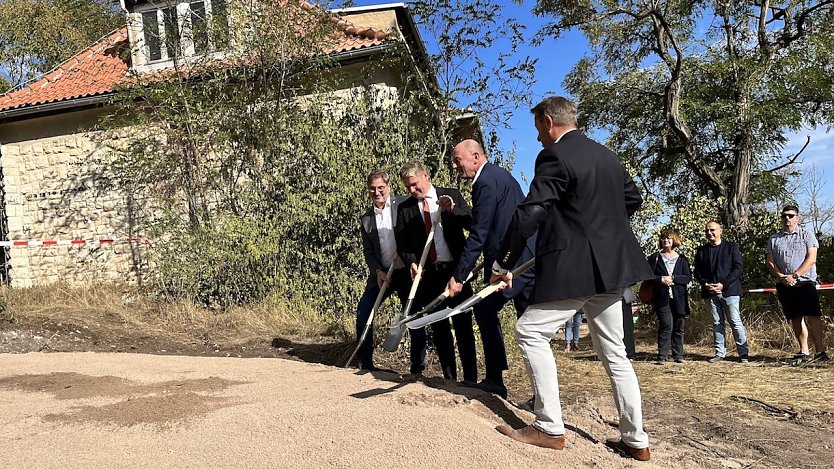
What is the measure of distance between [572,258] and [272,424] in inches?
68.9

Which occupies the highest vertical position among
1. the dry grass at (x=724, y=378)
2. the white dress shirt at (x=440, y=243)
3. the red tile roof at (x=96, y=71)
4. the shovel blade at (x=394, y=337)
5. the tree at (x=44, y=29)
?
the tree at (x=44, y=29)

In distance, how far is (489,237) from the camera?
4496mm

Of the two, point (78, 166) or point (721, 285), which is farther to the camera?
point (78, 166)

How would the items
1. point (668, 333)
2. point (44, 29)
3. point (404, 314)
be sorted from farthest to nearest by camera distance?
point (44, 29) → point (668, 333) → point (404, 314)

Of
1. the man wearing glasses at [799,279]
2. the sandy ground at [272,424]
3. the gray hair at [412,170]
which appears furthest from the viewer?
the man wearing glasses at [799,279]

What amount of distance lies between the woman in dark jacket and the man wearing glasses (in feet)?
3.39

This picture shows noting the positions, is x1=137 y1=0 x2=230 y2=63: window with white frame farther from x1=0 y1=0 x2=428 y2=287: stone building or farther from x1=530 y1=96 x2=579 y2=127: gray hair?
x1=530 y1=96 x2=579 y2=127: gray hair

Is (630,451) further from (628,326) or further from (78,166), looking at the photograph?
(78,166)

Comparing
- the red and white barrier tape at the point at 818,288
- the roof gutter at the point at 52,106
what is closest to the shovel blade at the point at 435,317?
the red and white barrier tape at the point at 818,288

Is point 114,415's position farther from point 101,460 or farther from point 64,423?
point 101,460

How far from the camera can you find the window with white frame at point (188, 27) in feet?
35.0

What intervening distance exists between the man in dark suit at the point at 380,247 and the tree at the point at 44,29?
2174 centimetres

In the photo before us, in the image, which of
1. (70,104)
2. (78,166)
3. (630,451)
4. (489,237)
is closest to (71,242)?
(78,166)

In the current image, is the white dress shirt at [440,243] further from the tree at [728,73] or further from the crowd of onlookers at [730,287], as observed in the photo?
the tree at [728,73]
